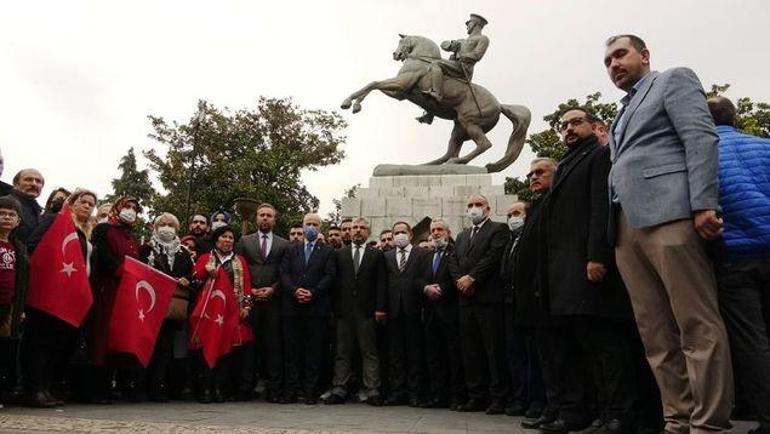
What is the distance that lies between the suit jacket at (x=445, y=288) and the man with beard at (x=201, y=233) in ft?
8.41

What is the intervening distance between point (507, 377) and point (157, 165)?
1021 inches

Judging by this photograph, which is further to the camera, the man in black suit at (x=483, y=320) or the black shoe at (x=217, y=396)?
the black shoe at (x=217, y=396)

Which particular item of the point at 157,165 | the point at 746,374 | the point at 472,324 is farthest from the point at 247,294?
the point at 157,165

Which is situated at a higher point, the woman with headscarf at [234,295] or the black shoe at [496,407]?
the woman with headscarf at [234,295]

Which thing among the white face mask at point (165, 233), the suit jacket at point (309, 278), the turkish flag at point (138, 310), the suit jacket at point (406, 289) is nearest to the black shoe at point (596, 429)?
the suit jacket at point (406, 289)

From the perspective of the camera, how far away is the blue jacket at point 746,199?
11.3ft

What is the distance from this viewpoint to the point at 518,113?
11.7 meters

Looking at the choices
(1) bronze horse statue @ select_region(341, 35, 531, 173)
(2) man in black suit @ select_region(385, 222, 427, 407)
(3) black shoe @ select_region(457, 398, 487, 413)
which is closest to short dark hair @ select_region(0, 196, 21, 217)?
(2) man in black suit @ select_region(385, 222, 427, 407)

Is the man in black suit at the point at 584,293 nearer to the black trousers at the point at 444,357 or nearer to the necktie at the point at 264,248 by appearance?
the black trousers at the point at 444,357

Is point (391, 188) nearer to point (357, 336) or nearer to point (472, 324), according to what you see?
point (357, 336)

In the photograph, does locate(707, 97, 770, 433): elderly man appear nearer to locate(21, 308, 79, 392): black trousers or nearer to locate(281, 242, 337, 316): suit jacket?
locate(281, 242, 337, 316): suit jacket

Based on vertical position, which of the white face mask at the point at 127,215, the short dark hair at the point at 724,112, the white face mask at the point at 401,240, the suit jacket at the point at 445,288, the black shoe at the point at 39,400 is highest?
the short dark hair at the point at 724,112

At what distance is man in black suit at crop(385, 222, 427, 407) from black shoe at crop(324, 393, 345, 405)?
460 millimetres

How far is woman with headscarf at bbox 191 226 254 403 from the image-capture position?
6.36m
